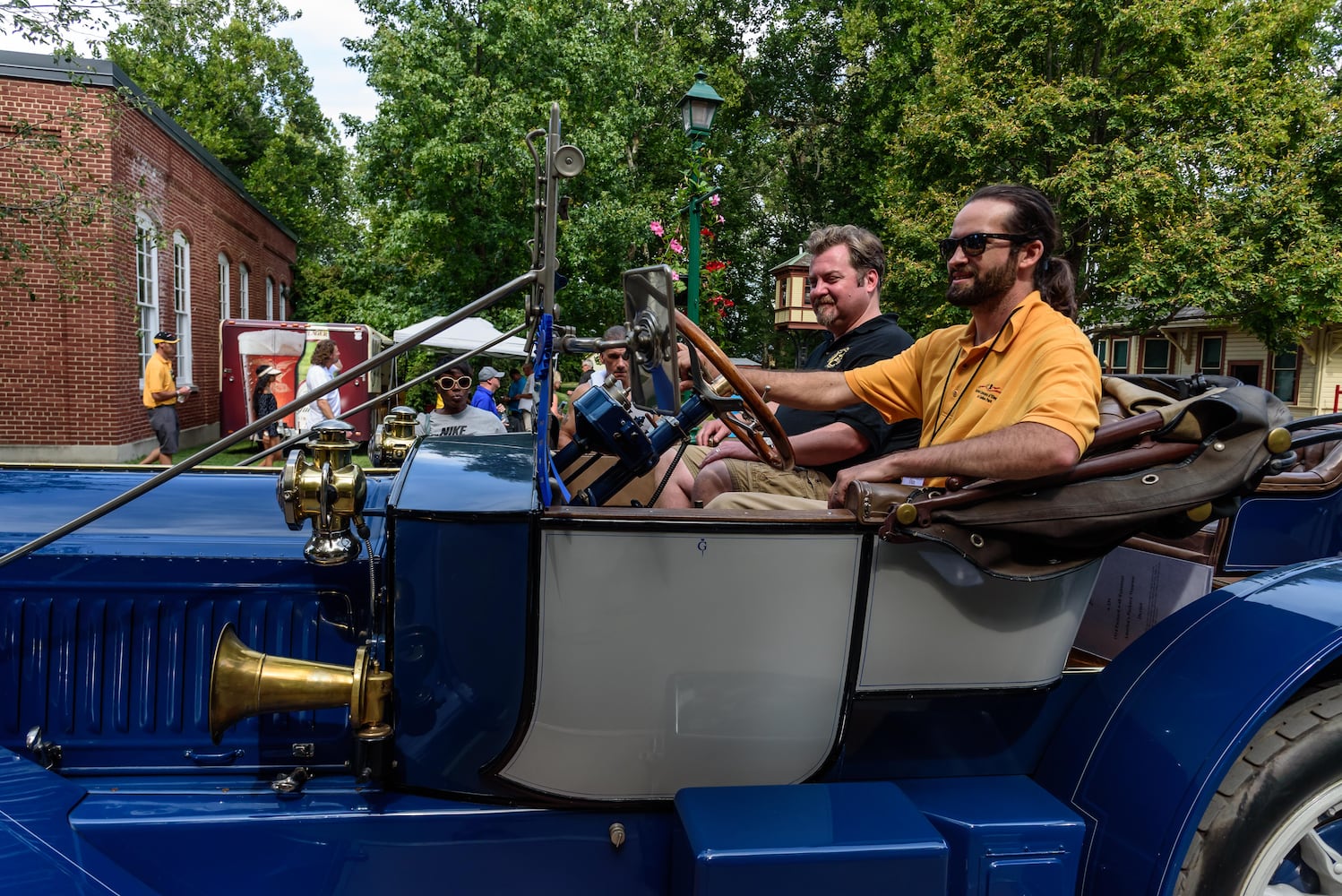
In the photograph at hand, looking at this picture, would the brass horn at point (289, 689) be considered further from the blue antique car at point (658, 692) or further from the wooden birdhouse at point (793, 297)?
the wooden birdhouse at point (793, 297)

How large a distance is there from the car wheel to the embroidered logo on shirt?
0.86 m

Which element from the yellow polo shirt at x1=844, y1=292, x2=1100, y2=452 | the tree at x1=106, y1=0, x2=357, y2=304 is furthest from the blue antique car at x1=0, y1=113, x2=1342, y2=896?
the tree at x1=106, y1=0, x2=357, y2=304

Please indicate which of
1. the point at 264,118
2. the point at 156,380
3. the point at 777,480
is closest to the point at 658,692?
the point at 777,480

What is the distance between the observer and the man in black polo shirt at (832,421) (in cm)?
265

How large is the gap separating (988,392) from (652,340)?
0.88 meters

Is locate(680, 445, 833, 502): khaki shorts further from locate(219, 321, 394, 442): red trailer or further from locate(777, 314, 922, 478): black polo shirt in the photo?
locate(219, 321, 394, 442): red trailer

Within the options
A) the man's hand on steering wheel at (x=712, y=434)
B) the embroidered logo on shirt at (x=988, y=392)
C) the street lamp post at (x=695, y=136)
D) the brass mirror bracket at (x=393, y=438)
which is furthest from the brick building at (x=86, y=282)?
the embroidered logo on shirt at (x=988, y=392)

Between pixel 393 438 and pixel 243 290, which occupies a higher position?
pixel 243 290

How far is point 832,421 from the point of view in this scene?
9.01ft

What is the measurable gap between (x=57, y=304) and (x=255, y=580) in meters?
12.2

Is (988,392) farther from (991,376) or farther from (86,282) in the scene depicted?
(86,282)

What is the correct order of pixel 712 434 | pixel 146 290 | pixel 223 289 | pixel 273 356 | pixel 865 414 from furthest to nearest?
pixel 223 289 < pixel 273 356 < pixel 146 290 < pixel 712 434 < pixel 865 414

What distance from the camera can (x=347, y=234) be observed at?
31641 mm

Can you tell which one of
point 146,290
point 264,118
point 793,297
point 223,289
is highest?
point 264,118
